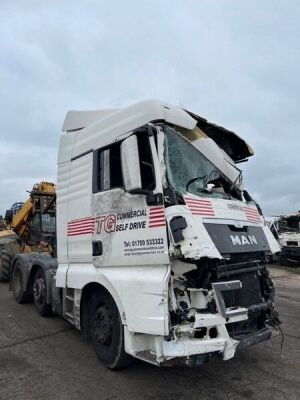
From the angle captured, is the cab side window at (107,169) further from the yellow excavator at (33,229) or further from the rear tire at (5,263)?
the rear tire at (5,263)

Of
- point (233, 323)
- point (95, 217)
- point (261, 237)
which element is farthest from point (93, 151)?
point (233, 323)

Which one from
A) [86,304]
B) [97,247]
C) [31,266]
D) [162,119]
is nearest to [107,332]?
[86,304]

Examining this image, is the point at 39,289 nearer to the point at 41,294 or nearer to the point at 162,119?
the point at 41,294

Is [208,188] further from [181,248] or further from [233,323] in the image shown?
[233,323]

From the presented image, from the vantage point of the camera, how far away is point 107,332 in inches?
209

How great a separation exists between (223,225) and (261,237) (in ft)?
3.05

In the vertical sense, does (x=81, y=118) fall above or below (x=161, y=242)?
above

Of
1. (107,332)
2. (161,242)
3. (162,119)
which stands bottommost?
(107,332)

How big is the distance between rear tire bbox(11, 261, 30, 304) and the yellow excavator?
2.67 m

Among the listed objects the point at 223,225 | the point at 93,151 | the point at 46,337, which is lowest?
the point at 46,337

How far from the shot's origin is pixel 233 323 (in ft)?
15.6

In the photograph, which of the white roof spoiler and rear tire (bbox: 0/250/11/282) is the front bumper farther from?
rear tire (bbox: 0/250/11/282)

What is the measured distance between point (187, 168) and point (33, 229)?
9680 millimetres

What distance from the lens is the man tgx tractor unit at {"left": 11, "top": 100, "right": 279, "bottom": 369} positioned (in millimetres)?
4422
